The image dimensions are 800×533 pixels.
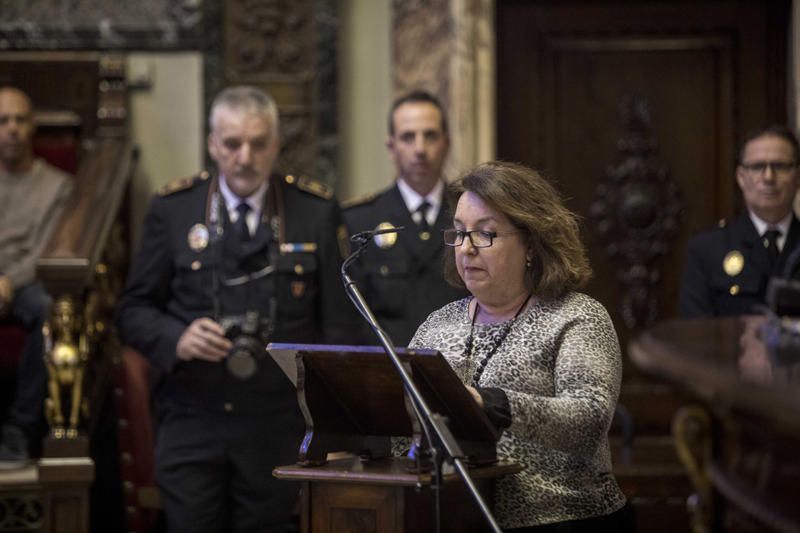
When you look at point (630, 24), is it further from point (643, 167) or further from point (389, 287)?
point (389, 287)

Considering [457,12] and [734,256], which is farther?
[457,12]

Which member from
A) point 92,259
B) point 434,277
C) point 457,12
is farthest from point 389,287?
point 457,12

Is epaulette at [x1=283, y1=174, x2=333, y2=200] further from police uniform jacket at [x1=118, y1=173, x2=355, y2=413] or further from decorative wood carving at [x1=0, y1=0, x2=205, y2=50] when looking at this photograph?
decorative wood carving at [x1=0, y1=0, x2=205, y2=50]

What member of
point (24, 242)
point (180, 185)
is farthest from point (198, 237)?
point (24, 242)

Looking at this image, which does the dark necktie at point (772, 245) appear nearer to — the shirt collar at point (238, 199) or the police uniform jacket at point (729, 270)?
the police uniform jacket at point (729, 270)

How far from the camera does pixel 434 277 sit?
4984mm

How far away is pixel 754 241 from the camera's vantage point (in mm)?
5059

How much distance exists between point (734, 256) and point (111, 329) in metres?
2.73

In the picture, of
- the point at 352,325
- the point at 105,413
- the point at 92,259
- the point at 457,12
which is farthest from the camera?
the point at 457,12

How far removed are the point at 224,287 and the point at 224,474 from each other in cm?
65

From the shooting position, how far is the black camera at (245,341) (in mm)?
4516

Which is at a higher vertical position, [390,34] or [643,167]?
[390,34]

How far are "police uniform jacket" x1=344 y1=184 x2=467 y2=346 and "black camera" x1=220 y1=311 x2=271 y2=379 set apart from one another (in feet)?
1.65

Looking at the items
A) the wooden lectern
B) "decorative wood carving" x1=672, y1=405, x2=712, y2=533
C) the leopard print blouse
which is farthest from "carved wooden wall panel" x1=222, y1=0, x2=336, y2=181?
"decorative wood carving" x1=672, y1=405, x2=712, y2=533
